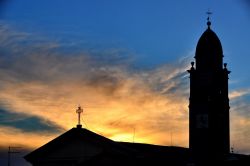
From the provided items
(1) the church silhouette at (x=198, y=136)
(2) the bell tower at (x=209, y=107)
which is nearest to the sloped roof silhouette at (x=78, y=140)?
(1) the church silhouette at (x=198, y=136)

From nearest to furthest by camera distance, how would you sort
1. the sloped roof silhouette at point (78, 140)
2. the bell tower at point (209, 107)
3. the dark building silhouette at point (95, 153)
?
the dark building silhouette at point (95, 153) → the sloped roof silhouette at point (78, 140) → the bell tower at point (209, 107)

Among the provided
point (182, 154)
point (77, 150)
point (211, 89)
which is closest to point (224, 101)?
point (211, 89)

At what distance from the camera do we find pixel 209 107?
7269cm

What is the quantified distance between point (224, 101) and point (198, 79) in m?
3.37

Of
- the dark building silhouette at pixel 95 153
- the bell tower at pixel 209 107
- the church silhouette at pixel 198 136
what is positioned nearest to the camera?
the dark building silhouette at pixel 95 153

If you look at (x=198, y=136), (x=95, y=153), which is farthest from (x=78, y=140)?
(x=198, y=136)

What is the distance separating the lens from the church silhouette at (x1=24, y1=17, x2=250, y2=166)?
60.0 metres

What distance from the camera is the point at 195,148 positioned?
72625 mm

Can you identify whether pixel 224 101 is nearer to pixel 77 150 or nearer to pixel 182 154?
pixel 182 154

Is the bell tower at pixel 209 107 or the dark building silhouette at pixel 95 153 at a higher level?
the bell tower at pixel 209 107

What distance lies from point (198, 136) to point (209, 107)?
3.11m

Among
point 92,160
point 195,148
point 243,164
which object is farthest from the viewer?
point 195,148

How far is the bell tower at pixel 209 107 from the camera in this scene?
7275cm

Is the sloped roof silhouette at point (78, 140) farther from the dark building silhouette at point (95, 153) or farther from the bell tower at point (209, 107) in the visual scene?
the bell tower at point (209, 107)
